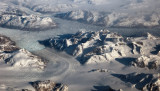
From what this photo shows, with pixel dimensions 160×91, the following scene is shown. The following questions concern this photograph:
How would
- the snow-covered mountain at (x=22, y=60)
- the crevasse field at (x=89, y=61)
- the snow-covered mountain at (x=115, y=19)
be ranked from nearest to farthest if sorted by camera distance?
the crevasse field at (x=89, y=61), the snow-covered mountain at (x=22, y=60), the snow-covered mountain at (x=115, y=19)

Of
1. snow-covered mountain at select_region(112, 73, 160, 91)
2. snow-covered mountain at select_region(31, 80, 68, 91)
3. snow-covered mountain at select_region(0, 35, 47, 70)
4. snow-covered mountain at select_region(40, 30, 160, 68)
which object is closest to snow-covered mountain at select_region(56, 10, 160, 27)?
snow-covered mountain at select_region(40, 30, 160, 68)

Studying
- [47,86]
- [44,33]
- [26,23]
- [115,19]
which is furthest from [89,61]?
[115,19]

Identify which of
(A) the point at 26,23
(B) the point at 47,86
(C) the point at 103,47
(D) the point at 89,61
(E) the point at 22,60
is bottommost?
(B) the point at 47,86

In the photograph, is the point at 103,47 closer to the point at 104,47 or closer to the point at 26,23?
the point at 104,47

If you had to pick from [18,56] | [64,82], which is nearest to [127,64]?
[64,82]

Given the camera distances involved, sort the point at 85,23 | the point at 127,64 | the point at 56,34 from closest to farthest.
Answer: the point at 127,64 < the point at 56,34 < the point at 85,23

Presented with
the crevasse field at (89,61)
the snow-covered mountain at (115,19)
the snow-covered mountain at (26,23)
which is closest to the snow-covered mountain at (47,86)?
the crevasse field at (89,61)

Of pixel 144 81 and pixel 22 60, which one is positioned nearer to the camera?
pixel 144 81

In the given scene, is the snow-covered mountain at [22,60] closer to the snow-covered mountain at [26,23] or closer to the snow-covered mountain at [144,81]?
the snow-covered mountain at [144,81]

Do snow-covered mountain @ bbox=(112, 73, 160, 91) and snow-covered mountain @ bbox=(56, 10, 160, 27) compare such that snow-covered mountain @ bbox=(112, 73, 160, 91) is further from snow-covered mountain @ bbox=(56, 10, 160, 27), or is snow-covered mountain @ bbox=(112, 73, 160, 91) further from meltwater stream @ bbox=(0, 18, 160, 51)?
snow-covered mountain @ bbox=(56, 10, 160, 27)

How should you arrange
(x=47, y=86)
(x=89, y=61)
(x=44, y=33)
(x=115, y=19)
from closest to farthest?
(x=47, y=86), (x=89, y=61), (x=44, y=33), (x=115, y=19)

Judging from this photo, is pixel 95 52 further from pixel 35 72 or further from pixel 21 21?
pixel 21 21
